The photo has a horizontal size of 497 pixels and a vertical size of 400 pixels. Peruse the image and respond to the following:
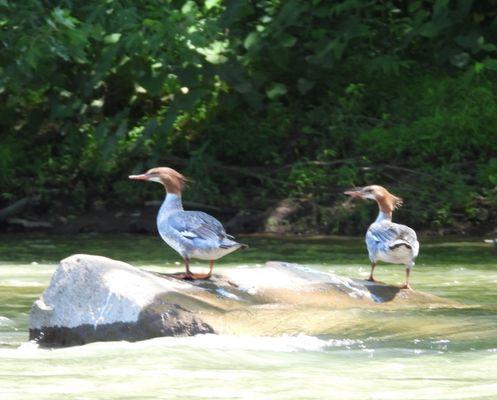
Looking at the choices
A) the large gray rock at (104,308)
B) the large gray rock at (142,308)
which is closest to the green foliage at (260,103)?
the large gray rock at (142,308)

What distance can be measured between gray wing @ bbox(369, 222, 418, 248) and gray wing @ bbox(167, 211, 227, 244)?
1178 mm

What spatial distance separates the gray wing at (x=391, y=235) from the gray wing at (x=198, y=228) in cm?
118

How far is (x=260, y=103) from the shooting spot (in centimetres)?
1512

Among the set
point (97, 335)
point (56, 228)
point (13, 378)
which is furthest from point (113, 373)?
point (56, 228)

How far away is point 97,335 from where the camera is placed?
7.19m

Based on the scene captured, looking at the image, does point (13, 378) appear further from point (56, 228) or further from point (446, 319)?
point (56, 228)

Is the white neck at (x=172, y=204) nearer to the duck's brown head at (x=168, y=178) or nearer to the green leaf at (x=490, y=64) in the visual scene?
the duck's brown head at (x=168, y=178)

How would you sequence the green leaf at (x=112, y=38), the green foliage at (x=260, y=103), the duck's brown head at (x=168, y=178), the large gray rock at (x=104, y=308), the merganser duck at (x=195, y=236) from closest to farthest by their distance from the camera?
the large gray rock at (x=104, y=308) → the merganser duck at (x=195, y=236) → the duck's brown head at (x=168, y=178) → the green foliage at (x=260, y=103) → the green leaf at (x=112, y=38)

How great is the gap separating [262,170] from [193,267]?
14.0ft

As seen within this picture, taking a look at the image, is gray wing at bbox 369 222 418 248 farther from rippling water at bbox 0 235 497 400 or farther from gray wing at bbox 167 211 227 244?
gray wing at bbox 167 211 227 244

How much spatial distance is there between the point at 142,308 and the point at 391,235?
2347 millimetres

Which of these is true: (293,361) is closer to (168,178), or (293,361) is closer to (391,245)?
(391,245)

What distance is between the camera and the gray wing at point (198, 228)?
8.32 m

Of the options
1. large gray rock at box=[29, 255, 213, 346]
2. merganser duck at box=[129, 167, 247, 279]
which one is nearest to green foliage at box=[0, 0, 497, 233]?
merganser duck at box=[129, 167, 247, 279]
